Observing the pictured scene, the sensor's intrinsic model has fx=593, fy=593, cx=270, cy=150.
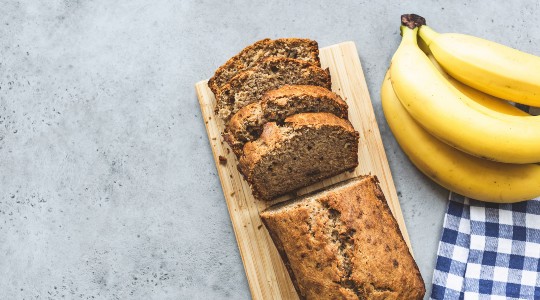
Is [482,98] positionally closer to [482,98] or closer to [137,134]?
[482,98]

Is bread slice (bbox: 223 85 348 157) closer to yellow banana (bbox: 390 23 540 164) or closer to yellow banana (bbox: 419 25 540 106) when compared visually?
yellow banana (bbox: 390 23 540 164)

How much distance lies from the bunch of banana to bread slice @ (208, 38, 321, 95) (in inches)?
14.8

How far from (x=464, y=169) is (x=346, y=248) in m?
0.68

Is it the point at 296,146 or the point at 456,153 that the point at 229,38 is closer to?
the point at 296,146

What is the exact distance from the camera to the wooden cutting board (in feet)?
9.11

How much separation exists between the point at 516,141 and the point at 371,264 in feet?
2.42

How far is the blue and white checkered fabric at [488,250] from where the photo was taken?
2791 mm

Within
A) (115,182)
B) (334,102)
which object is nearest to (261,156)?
(334,102)

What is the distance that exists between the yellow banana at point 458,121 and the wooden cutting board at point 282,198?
381mm

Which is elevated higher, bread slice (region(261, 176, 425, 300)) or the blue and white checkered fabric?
bread slice (region(261, 176, 425, 300))

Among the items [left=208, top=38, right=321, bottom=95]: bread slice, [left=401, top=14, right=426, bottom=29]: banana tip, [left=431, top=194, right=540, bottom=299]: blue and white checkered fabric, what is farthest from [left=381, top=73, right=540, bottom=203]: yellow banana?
[left=208, top=38, right=321, bottom=95]: bread slice

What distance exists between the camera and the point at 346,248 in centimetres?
236

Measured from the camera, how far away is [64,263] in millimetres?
2877

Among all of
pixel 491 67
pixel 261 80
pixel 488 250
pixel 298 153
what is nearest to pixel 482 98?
pixel 491 67
